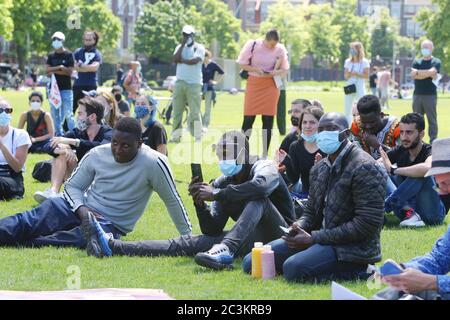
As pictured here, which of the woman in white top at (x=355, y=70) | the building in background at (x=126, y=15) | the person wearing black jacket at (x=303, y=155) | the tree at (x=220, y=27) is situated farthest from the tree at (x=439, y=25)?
the person wearing black jacket at (x=303, y=155)

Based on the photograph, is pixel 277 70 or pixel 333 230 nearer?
pixel 333 230

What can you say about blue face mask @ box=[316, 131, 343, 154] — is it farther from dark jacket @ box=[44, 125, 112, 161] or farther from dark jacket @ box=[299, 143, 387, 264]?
dark jacket @ box=[44, 125, 112, 161]

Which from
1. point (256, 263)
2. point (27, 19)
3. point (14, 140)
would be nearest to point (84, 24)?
point (27, 19)

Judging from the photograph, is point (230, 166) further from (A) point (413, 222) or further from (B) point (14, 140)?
(B) point (14, 140)

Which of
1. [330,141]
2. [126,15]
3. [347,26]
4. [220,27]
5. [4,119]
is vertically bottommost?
[4,119]

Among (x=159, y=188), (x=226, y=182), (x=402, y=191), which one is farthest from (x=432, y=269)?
(x=402, y=191)

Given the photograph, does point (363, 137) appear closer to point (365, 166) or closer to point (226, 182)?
point (226, 182)

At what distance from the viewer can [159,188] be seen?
8.58 m

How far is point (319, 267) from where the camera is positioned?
7.18m

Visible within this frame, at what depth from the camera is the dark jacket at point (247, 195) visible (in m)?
7.88

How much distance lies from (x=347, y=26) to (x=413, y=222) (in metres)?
Answer: 108

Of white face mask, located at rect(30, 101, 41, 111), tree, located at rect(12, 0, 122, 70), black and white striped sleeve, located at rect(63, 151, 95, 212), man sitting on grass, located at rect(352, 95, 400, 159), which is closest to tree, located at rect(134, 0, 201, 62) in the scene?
tree, located at rect(12, 0, 122, 70)

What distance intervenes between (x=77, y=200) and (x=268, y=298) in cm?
250

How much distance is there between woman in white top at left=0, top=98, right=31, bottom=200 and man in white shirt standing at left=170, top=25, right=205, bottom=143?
7.60 m
